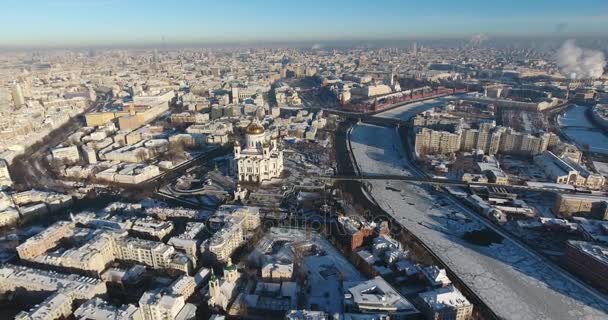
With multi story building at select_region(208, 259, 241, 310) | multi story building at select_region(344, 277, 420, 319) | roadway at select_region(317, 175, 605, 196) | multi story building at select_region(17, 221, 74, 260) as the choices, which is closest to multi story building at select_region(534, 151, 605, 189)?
roadway at select_region(317, 175, 605, 196)

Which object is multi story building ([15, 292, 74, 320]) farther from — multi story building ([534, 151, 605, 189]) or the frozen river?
the frozen river

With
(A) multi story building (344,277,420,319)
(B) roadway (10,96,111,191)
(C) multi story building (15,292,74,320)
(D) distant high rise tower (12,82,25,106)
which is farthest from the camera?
(D) distant high rise tower (12,82,25,106)

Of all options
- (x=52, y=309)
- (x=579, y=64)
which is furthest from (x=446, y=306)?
(x=579, y=64)

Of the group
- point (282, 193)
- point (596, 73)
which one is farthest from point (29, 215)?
point (596, 73)

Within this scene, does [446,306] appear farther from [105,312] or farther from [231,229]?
[105,312]

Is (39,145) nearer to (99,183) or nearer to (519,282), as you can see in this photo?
(99,183)

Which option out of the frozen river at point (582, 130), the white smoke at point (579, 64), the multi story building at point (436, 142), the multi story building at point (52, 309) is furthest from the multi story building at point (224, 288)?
the white smoke at point (579, 64)
